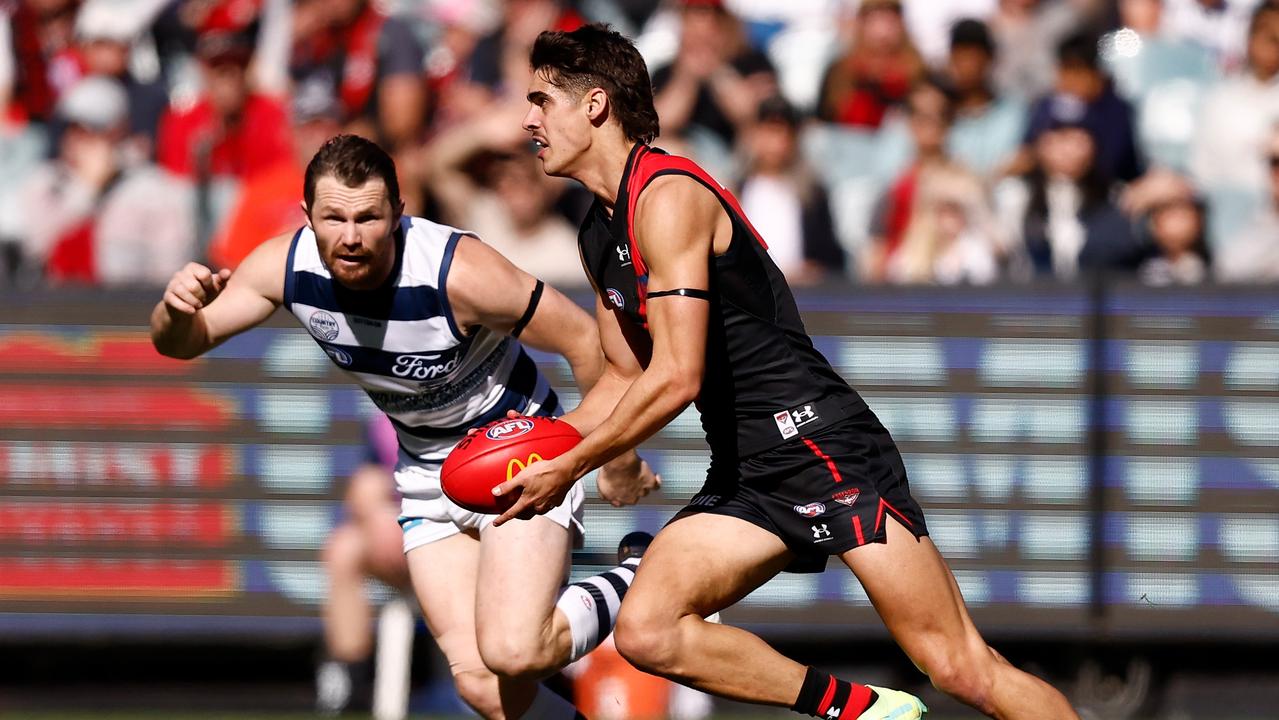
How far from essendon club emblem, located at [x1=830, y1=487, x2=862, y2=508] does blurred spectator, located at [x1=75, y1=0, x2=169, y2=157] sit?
6161 millimetres

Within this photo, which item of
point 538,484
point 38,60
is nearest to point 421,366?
point 538,484

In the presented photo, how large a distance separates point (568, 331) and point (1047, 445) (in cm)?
312

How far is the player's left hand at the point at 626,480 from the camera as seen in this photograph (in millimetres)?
5426

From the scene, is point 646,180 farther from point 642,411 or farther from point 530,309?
point 530,309

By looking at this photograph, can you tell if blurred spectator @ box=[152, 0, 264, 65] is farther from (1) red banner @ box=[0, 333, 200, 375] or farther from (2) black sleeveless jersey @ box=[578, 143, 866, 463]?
(2) black sleeveless jersey @ box=[578, 143, 866, 463]

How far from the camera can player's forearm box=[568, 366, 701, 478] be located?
14.7 ft

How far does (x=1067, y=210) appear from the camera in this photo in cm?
867

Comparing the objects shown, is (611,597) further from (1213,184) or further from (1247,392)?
(1213,184)

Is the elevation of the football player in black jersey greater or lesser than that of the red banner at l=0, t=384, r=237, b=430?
greater

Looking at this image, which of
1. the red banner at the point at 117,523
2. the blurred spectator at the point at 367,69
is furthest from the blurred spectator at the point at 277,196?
the red banner at the point at 117,523

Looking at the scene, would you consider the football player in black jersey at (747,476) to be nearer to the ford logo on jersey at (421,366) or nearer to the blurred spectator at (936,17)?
the ford logo on jersey at (421,366)

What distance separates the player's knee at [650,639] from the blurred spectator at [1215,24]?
19.5 ft

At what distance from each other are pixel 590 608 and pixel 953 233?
4105 mm

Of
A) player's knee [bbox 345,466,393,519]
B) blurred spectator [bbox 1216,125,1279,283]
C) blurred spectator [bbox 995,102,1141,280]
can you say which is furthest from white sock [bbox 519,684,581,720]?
blurred spectator [bbox 1216,125,1279,283]
